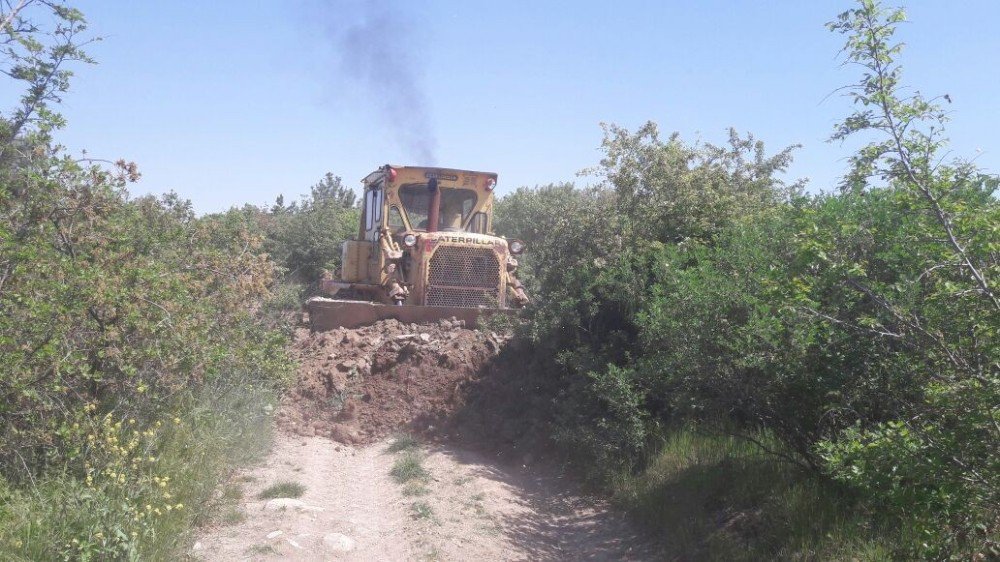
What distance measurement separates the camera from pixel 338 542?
6734 mm

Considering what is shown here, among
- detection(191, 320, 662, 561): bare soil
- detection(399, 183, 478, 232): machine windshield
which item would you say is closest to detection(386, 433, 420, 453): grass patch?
detection(191, 320, 662, 561): bare soil

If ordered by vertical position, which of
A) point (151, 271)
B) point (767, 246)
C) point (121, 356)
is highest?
point (767, 246)

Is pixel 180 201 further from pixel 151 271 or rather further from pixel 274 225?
pixel 274 225

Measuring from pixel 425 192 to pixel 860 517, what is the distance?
963 centimetres

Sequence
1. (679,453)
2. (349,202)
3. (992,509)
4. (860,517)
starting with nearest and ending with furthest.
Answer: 1. (992,509)
2. (860,517)
3. (679,453)
4. (349,202)

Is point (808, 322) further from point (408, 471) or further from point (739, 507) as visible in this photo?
point (408, 471)

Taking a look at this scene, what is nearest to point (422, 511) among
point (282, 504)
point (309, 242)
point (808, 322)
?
point (282, 504)

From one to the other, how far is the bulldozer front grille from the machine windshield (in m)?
0.94

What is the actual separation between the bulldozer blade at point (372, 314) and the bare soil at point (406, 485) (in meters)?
0.29

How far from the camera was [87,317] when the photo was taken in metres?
Result: 6.80

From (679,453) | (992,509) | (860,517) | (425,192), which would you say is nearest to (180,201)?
(425,192)

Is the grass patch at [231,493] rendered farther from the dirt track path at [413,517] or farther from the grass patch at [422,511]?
the grass patch at [422,511]

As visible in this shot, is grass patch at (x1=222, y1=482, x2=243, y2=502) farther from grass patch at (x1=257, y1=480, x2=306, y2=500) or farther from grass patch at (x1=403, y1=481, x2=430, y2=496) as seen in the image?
grass patch at (x1=403, y1=481, x2=430, y2=496)

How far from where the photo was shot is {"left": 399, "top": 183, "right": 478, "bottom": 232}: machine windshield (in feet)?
46.1
